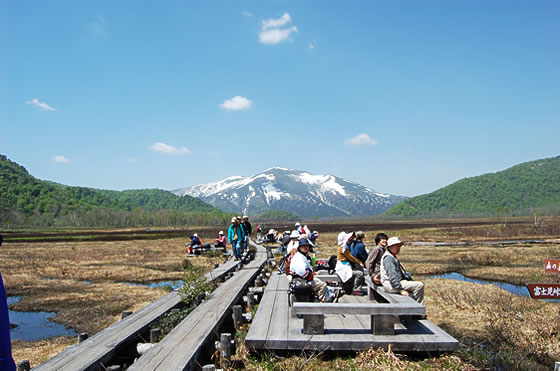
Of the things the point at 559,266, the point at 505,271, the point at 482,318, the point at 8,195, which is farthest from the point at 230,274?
the point at 8,195

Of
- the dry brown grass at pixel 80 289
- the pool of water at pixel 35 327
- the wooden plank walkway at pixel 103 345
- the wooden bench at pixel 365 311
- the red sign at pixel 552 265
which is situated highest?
the red sign at pixel 552 265

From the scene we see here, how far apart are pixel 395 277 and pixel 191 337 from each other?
149 inches

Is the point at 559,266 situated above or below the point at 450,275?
above

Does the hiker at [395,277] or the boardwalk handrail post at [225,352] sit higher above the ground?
the hiker at [395,277]

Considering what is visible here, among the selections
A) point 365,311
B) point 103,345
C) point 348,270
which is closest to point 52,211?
point 348,270

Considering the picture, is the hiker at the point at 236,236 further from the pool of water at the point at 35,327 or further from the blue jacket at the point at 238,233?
the pool of water at the point at 35,327

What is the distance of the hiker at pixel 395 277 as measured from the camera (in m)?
7.41

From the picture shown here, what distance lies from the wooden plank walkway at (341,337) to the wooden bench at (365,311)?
0.38ft

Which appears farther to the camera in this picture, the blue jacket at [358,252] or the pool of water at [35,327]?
the blue jacket at [358,252]

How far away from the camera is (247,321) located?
29.6 ft

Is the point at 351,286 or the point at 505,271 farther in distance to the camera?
the point at 505,271

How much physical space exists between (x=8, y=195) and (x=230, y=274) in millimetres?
163690

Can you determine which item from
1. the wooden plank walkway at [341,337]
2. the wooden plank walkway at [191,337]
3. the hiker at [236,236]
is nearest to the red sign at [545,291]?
the wooden plank walkway at [341,337]

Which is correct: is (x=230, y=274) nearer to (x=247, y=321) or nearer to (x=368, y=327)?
(x=247, y=321)
